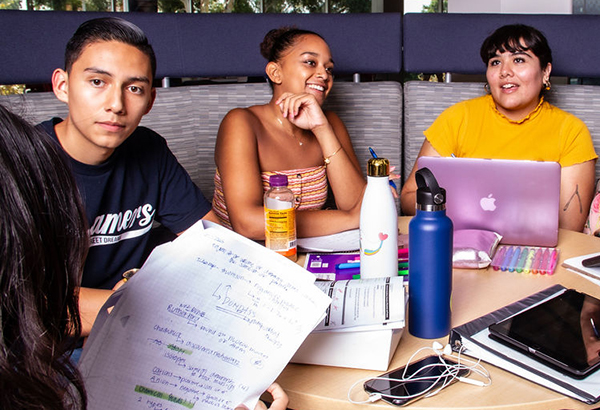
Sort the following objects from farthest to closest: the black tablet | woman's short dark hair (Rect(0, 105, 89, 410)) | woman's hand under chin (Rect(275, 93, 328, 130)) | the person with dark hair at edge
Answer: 1. woman's hand under chin (Rect(275, 93, 328, 130))
2. the person with dark hair at edge
3. the black tablet
4. woman's short dark hair (Rect(0, 105, 89, 410))

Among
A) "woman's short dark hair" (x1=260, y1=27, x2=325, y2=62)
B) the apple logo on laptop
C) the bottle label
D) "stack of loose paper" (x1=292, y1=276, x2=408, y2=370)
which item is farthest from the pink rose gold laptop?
"woman's short dark hair" (x1=260, y1=27, x2=325, y2=62)

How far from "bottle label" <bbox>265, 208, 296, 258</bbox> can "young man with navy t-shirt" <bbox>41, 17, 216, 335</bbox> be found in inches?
12.9

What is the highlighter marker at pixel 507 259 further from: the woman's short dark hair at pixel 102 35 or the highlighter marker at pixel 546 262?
the woman's short dark hair at pixel 102 35

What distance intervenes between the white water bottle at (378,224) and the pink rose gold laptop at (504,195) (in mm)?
311

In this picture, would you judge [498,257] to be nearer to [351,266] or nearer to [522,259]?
[522,259]

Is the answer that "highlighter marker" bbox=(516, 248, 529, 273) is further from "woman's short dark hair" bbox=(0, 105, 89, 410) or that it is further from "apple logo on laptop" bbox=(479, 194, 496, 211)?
"woman's short dark hair" bbox=(0, 105, 89, 410)

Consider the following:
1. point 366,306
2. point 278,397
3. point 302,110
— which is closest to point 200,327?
point 278,397

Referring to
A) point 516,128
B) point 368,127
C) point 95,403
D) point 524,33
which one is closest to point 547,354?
point 95,403

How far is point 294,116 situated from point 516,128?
0.80 meters

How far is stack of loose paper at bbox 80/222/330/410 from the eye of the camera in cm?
65

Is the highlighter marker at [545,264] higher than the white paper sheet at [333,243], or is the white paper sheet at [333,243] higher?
the white paper sheet at [333,243]

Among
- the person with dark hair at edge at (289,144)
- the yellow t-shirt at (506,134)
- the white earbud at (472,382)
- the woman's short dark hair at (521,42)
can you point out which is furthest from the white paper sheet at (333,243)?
the woman's short dark hair at (521,42)

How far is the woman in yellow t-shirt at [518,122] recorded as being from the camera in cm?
185

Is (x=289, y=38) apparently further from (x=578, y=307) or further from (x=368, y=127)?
(x=578, y=307)
